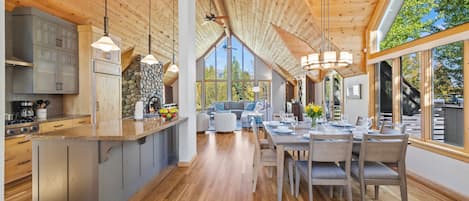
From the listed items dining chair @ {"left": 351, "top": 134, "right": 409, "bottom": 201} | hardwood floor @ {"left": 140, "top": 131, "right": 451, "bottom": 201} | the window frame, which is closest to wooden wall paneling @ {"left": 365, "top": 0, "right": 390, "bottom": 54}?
the window frame

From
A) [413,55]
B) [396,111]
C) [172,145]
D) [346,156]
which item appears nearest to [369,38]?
[413,55]

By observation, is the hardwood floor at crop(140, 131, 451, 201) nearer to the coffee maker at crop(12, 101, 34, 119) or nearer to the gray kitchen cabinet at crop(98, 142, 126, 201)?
the gray kitchen cabinet at crop(98, 142, 126, 201)

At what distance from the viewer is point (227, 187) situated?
3.51 meters

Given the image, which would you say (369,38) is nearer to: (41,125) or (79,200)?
(79,200)

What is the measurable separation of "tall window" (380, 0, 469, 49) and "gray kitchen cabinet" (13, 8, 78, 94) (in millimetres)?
5837

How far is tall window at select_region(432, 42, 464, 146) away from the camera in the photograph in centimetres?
323

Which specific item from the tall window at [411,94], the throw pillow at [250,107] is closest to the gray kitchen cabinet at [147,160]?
the tall window at [411,94]

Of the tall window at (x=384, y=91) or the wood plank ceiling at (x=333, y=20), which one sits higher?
the wood plank ceiling at (x=333, y=20)

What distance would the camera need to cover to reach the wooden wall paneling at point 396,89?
175 inches

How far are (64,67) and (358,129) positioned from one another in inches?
194

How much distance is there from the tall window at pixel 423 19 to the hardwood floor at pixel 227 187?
2213 millimetres

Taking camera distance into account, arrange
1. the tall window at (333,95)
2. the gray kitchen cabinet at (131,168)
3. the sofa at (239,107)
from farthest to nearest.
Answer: the sofa at (239,107) → the tall window at (333,95) → the gray kitchen cabinet at (131,168)

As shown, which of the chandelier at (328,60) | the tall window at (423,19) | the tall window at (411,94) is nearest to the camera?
the tall window at (423,19)

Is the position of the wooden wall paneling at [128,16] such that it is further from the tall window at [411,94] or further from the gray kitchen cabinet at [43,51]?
the tall window at [411,94]
